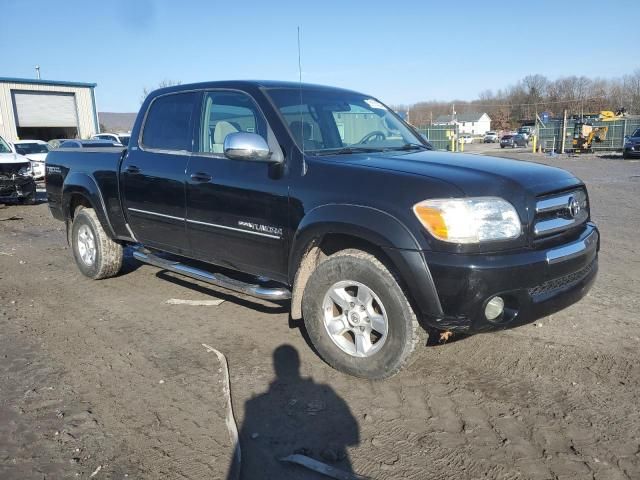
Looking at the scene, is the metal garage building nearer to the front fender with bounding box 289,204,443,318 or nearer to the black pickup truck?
the black pickup truck

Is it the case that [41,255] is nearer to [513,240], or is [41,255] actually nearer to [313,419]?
[313,419]

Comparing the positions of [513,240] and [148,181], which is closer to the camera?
[513,240]

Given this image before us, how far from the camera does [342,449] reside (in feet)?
8.84

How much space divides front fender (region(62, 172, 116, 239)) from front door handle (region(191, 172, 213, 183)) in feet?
5.53

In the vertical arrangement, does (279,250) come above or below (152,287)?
above

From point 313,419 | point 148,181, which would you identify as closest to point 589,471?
point 313,419

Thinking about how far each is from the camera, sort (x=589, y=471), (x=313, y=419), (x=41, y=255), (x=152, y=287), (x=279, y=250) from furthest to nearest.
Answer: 1. (x=41, y=255)
2. (x=152, y=287)
3. (x=279, y=250)
4. (x=313, y=419)
5. (x=589, y=471)

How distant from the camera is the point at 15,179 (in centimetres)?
1276

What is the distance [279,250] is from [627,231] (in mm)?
6127

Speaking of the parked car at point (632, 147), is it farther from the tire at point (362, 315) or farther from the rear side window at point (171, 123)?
the tire at point (362, 315)

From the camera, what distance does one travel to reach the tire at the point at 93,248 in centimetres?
567

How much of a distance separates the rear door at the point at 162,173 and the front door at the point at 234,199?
16 cm

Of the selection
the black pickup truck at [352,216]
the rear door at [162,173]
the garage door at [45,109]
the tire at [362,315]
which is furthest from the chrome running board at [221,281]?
the garage door at [45,109]

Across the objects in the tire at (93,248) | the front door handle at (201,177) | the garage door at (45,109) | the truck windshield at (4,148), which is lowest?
the tire at (93,248)
